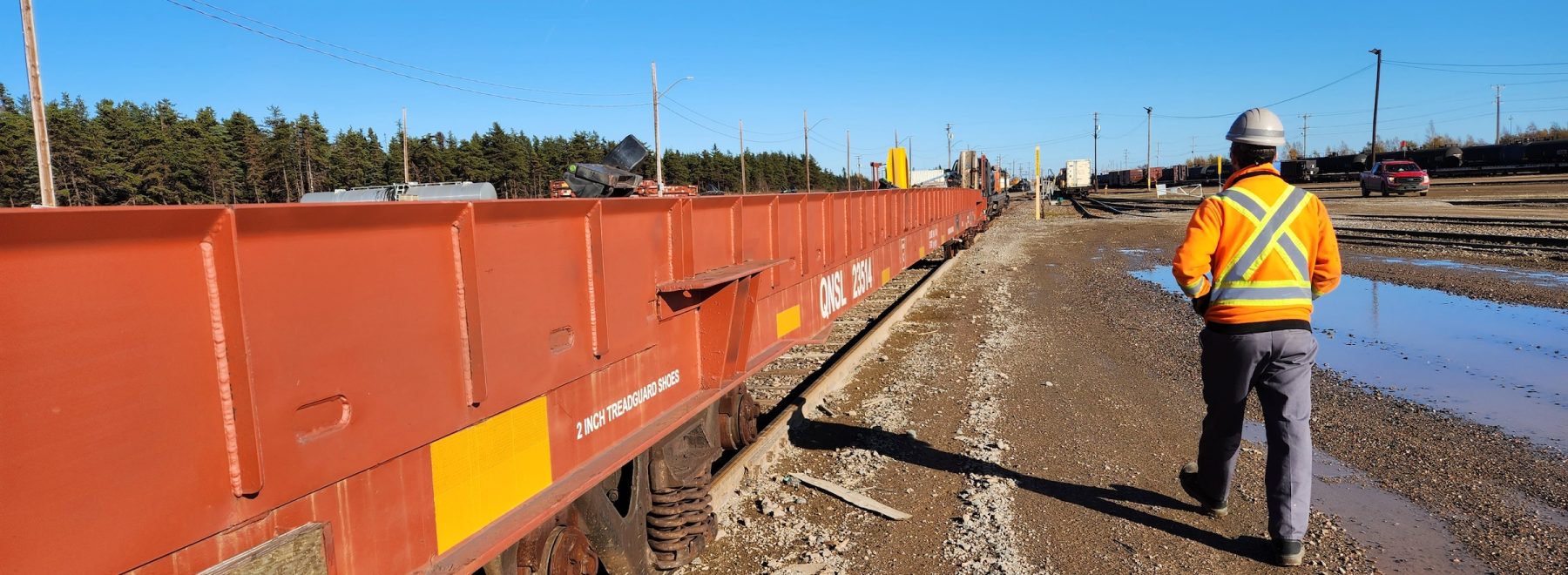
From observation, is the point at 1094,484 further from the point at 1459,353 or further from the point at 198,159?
the point at 198,159

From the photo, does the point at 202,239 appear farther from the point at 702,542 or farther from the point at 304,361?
the point at 702,542

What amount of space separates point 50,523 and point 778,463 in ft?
14.4

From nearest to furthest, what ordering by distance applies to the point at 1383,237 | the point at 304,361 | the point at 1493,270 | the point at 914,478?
the point at 304,361 → the point at 914,478 → the point at 1493,270 → the point at 1383,237

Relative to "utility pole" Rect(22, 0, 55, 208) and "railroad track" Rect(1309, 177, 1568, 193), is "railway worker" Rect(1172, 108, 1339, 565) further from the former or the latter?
"railroad track" Rect(1309, 177, 1568, 193)

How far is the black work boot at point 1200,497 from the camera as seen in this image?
448cm

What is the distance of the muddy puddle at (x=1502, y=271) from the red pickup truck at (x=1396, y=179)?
2569 cm

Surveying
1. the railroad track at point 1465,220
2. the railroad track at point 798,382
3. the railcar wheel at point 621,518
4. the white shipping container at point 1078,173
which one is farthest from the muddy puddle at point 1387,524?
the white shipping container at point 1078,173

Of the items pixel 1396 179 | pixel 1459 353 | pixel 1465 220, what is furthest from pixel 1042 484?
pixel 1396 179

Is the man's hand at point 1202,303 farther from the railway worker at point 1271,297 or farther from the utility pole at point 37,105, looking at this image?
the utility pole at point 37,105

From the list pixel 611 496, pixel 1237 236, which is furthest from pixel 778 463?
pixel 1237 236

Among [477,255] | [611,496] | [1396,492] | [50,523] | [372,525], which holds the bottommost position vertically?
[1396,492]

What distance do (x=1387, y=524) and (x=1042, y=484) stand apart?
5.56ft

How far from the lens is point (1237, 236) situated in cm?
390

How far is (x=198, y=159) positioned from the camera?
39.9 m
